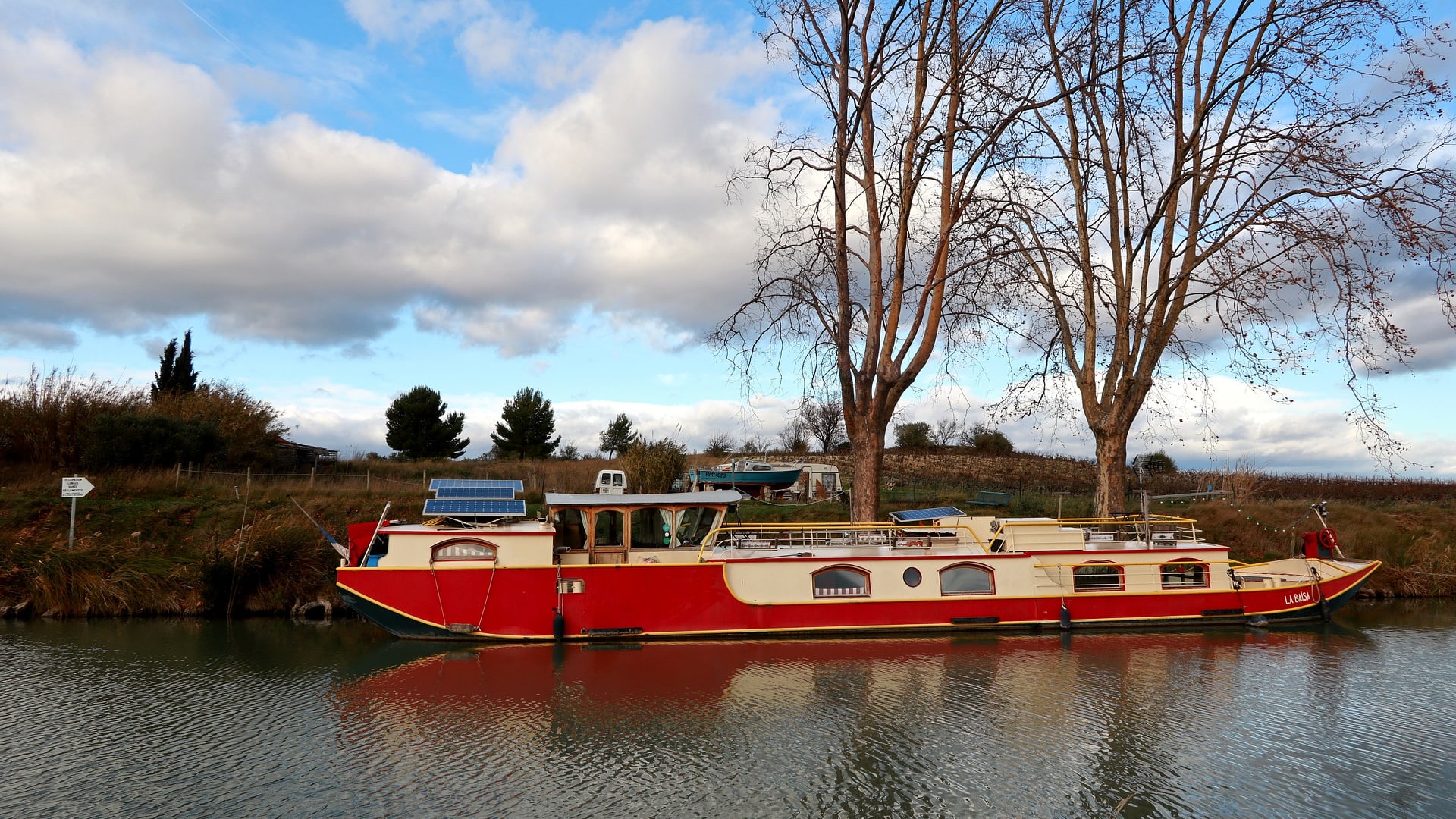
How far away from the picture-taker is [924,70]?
21.6 m

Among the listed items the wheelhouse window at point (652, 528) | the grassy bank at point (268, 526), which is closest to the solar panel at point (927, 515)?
the wheelhouse window at point (652, 528)

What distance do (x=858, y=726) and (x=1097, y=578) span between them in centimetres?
1077

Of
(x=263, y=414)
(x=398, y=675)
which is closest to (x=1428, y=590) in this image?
(x=398, y=675)

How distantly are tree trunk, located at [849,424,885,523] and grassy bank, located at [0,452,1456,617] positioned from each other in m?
8.02

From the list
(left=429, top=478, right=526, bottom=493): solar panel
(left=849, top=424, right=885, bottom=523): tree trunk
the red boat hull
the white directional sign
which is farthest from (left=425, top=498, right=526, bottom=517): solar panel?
the white directional sign

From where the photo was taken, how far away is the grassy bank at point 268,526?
21.8 metres

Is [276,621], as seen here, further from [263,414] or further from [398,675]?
[263,414]

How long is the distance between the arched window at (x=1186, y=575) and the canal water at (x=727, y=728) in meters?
2.21

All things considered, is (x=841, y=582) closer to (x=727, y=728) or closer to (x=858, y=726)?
(x=858, y=726)

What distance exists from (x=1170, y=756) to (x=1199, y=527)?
70.1 feet

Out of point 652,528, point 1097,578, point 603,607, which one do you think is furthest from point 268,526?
point 1097,578

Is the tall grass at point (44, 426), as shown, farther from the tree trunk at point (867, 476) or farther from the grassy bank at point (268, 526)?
the tree trunk at point (867, 476)

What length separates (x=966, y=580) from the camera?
19.9 metres

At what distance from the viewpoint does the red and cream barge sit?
18438 mm
